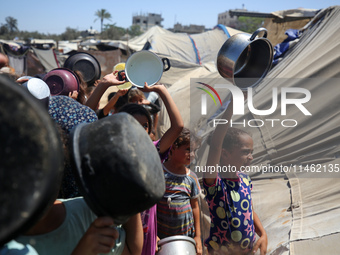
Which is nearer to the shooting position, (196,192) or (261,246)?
(261,246)

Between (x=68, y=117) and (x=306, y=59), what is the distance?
3123mm

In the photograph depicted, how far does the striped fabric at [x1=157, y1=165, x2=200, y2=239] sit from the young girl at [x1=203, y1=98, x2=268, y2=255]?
18 cm

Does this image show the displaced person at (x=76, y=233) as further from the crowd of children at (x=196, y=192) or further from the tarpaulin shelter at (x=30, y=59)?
the tarpaulin shelter at (x=30, y=59)

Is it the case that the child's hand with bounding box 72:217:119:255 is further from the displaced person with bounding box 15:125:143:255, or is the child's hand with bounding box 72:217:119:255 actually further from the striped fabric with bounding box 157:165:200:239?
the striped fabric with bounding box 157:165:200:239

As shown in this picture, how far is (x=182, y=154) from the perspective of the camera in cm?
227

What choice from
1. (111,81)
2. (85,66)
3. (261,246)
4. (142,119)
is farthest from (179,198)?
(85,66)

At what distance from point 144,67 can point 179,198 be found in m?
0.98

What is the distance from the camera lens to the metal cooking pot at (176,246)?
1.91 metres

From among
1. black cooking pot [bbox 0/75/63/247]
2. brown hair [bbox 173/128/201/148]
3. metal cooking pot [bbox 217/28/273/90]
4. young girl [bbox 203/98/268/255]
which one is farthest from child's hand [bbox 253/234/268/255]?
black cooking pot [bbox 0/75/63/247]

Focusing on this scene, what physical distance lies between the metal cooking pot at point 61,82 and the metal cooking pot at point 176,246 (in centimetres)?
159

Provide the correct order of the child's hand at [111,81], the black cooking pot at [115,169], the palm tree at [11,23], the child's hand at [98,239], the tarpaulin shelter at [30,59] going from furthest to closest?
the palm tree at [11,23]
the tarpaulin shelter at [30,59]
the child's hand at [111,81]
the child's hand at [98,239]
the black cooking pot at [115,169]

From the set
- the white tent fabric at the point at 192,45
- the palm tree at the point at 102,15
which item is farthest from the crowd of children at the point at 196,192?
the palm tree at the point at 102,15

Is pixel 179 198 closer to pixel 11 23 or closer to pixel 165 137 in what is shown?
pixel 165 137

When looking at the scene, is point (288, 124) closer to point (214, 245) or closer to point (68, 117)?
point (214, 245)
